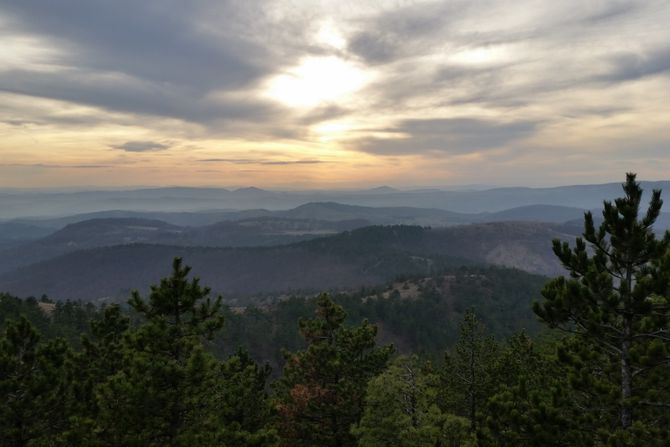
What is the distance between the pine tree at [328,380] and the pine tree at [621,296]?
52.2 feet

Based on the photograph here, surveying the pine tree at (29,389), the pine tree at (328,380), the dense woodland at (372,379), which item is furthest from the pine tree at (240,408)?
the pine tree at (29,389)

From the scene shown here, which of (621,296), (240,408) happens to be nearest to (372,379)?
(240,408)

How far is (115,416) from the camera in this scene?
17.6 metres

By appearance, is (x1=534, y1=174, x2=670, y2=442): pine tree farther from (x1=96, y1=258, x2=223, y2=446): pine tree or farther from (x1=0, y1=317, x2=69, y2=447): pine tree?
(x1=0, y1=317, x2=69, y2=447): pine tree

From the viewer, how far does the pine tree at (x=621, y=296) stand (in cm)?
1381

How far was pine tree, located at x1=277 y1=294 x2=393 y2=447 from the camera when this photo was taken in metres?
27.9

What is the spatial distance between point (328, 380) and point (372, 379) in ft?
20.1

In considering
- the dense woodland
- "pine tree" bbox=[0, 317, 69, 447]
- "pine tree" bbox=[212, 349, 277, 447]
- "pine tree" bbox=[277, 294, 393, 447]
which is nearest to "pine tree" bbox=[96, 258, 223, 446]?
the dense woodland

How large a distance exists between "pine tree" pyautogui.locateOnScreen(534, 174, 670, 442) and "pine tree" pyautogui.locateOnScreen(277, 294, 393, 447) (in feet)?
52.2

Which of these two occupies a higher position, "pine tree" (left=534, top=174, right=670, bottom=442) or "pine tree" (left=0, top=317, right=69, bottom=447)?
"pine tree" (left=534, top=174, right=670, bottom=442)

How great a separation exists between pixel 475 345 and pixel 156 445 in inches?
796

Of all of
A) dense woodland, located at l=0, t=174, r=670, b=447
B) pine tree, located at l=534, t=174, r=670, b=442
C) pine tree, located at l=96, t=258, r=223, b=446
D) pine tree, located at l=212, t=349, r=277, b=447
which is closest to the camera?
pine tree, located at l=534, t=174, r=670, b=442

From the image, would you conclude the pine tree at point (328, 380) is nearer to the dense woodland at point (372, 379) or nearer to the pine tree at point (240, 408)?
the dense woodland at point (372, 379)

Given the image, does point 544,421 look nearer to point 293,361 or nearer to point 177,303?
point 177,303
